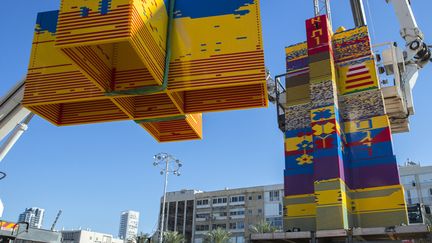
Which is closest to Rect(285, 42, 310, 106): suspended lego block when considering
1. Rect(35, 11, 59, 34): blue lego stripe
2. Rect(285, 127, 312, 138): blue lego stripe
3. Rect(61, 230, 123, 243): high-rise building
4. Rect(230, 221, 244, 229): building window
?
Rect(285, 127, 312, 138): blue lego stripe

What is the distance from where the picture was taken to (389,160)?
38250 millimetres

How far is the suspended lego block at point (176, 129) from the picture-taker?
12.5 metres

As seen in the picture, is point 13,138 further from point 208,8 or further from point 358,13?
point 358,13

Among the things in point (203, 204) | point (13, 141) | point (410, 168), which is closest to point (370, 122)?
point (13, 141)

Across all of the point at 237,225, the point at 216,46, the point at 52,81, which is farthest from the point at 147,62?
the point at 237,225

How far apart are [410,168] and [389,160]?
6168 cm

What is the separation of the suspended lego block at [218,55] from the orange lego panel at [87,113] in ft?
6.54

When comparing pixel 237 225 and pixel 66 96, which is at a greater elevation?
pixel 237 225

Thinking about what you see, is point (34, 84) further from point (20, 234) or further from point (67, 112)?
point (20, 234)

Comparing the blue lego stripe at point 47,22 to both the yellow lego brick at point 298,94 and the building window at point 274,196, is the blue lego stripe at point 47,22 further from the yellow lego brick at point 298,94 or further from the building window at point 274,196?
the building window at point 274,196

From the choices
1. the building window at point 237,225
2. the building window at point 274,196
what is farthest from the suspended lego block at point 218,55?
the building window at point 237,225

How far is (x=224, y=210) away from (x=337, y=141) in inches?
3003

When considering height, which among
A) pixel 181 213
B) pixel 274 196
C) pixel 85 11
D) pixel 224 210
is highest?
pixel 274 196

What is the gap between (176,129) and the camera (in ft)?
42.3
